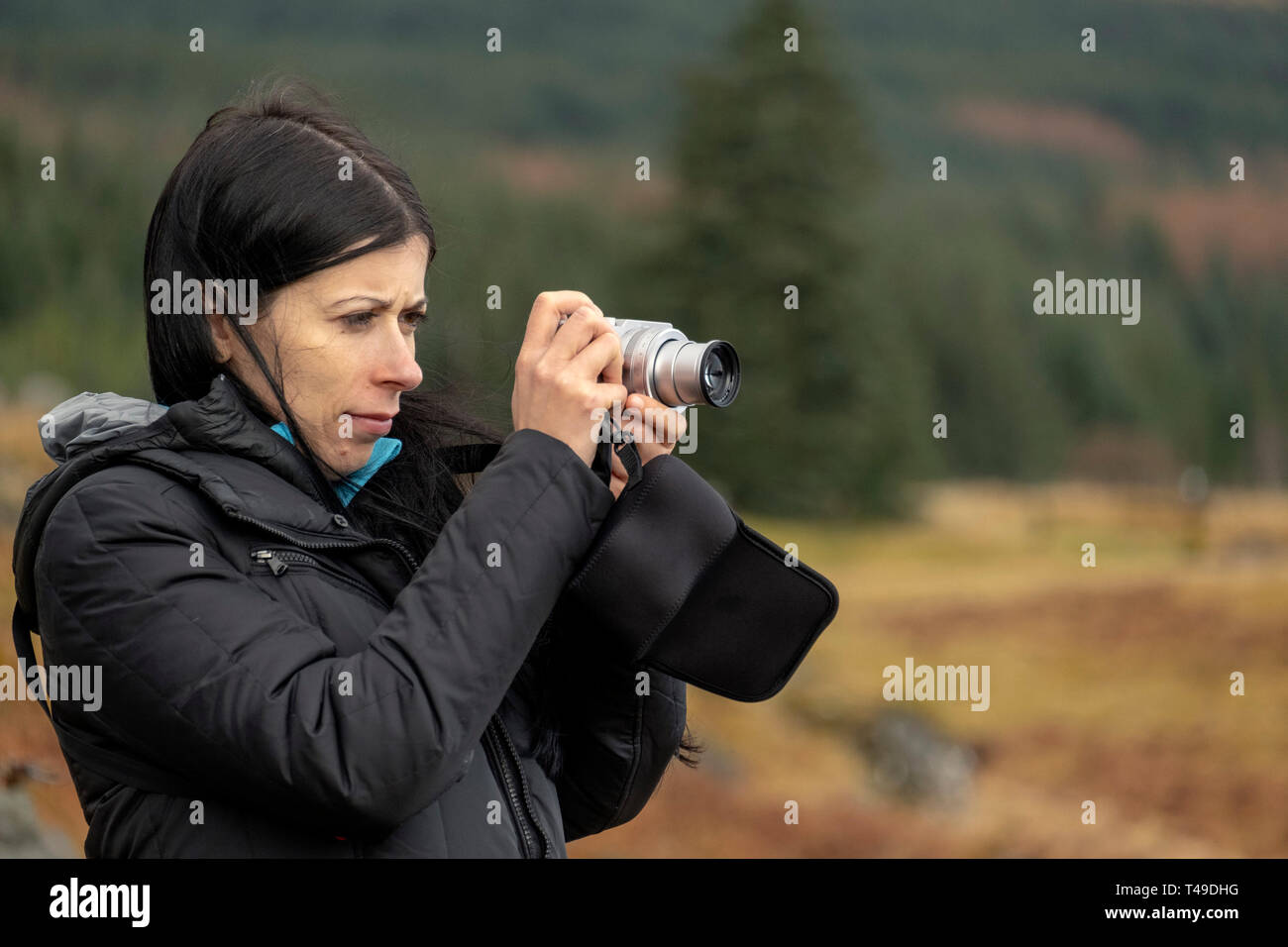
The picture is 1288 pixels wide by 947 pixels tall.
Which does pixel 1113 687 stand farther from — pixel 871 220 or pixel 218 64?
pixel 218 64

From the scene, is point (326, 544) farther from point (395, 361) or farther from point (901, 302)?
point (901, 302)

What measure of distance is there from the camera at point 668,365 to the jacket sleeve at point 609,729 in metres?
0.33

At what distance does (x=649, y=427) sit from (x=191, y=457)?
54 centimetres

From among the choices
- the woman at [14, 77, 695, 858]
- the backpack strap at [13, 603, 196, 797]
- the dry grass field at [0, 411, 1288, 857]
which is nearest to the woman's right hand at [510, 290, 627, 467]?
the woman at [14, 77, 695, 858]

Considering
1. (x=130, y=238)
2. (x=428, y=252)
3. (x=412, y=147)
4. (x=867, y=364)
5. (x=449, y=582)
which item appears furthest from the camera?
(x=867, y=364)

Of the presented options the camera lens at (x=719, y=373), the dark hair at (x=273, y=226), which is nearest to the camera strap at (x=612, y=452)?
the camera lens at (x=719, y=373)

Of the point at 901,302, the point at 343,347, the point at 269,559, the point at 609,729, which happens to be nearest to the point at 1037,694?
the point at 901,302

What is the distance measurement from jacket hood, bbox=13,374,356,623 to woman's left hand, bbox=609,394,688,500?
367 millimetres

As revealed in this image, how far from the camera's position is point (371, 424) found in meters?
1.61

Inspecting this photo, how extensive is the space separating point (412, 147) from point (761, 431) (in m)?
9.37

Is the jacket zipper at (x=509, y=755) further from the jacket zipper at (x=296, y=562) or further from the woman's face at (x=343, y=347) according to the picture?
the woman's face at (x=343, y=347)

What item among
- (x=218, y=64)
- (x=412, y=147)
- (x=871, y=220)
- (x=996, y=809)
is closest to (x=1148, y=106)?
(x=871, y=220)

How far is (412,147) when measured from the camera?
2.01m

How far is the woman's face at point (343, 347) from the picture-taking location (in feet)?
5.11
